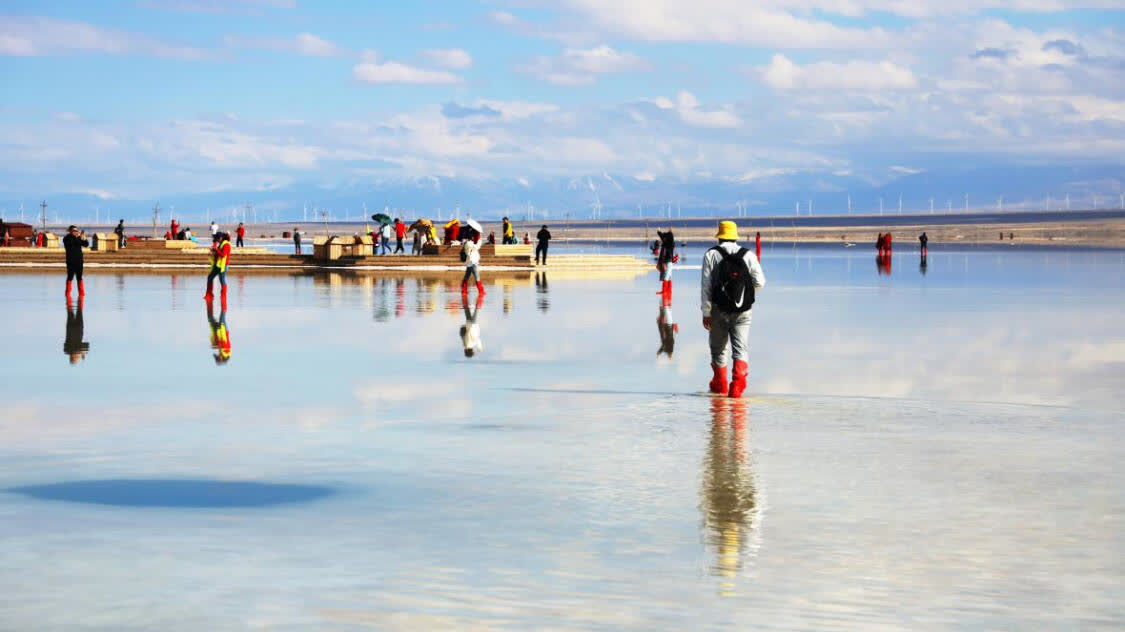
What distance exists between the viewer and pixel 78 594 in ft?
22.8

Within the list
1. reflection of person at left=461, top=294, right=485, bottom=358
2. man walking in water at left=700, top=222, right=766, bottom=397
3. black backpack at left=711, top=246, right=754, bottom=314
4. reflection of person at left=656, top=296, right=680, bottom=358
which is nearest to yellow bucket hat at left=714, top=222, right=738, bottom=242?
man walking in water at left=700, top=222, right=766, bottom=397

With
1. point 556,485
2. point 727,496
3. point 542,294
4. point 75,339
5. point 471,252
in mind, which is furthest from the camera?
point 542,294

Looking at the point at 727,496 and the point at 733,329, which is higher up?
the point at 733,329

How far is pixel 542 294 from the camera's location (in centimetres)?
3712

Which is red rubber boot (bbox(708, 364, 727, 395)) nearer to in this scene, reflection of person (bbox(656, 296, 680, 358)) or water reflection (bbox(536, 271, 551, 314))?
reflection of person (bbox(656, 296, 680, 358))

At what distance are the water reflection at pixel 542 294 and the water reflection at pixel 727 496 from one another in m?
17.0

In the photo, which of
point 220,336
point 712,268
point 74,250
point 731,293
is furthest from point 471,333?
point 74,250

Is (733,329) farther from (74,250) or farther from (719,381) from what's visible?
(74,250)

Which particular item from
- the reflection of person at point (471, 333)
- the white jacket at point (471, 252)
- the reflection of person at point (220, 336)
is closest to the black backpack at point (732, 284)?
the reflection of person at point (471, 333)

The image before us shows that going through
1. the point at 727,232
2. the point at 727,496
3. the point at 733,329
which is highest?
the point at 727,232

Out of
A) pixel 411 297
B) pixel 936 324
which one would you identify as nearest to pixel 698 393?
pixel 936 324

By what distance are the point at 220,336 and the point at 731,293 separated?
35.2 ft

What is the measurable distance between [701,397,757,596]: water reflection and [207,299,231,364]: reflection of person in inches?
318

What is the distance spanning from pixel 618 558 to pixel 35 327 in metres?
19.1
